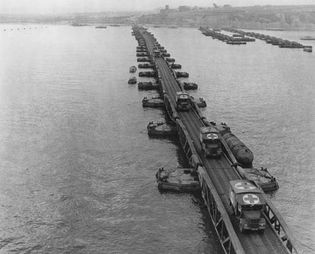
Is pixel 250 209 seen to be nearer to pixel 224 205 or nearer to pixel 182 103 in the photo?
pixel 224 205

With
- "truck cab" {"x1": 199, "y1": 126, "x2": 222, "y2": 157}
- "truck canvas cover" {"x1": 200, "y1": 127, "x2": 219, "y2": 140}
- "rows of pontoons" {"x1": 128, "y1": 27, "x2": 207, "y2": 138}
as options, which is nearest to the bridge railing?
"truck cab" {"x1": 199, "y1": 126, "x2": 222, "y2": 157}

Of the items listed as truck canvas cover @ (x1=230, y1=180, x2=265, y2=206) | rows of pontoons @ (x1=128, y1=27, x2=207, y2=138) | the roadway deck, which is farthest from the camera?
rows of pontoons @ (x1=128, y1=27, x2=207, y2=138)

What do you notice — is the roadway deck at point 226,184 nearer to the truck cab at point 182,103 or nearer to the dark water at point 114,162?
the truck cab at point 182,103

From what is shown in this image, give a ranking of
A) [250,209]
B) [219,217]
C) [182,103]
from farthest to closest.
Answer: [182,103], [219,217], [250,209]

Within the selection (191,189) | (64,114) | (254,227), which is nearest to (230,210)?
(254,227)

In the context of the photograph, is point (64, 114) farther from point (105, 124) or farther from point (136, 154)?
point (136, 154)

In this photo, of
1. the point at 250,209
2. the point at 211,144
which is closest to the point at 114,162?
the point at 211,144

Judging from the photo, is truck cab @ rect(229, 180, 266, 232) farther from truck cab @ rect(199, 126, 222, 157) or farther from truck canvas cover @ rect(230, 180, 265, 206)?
truck cab @ rect(199, 126, 222, 157)
